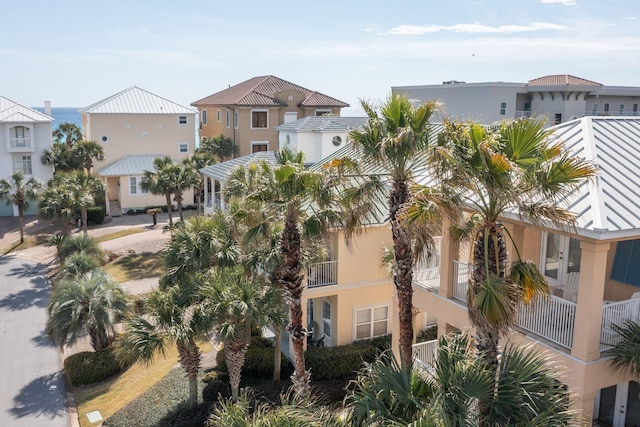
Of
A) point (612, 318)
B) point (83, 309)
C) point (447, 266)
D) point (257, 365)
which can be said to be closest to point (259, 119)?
Answer: point (83, 309)

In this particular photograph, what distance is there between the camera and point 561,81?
56312 mm

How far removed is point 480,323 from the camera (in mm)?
9641

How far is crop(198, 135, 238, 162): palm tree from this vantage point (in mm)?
50500

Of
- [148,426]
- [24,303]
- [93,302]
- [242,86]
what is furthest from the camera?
[242,86]

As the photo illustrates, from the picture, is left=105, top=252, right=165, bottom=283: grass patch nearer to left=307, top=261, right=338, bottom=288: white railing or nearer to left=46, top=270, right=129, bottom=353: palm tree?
left=46, top=270, right=129, bottom=353: palm tree

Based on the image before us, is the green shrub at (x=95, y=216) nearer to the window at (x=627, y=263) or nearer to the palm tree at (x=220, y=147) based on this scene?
the palm tree at (x=220, y=147)

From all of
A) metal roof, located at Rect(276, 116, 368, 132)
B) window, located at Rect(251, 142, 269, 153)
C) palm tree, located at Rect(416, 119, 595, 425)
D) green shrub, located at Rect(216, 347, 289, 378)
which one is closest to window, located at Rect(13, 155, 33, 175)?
window, located at Rect(251, 142, 269, 153)

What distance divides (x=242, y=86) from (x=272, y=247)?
41577mm

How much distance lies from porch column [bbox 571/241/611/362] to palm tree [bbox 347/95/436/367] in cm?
321

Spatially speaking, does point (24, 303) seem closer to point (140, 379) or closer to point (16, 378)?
point (16, 378)

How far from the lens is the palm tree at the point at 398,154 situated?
37.0 ft

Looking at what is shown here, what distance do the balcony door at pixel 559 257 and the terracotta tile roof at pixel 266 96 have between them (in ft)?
125

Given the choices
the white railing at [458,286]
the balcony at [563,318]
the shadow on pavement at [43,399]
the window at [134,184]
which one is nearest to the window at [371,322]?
the white railing at [458,286]

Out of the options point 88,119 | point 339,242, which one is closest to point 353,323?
point 339,242
